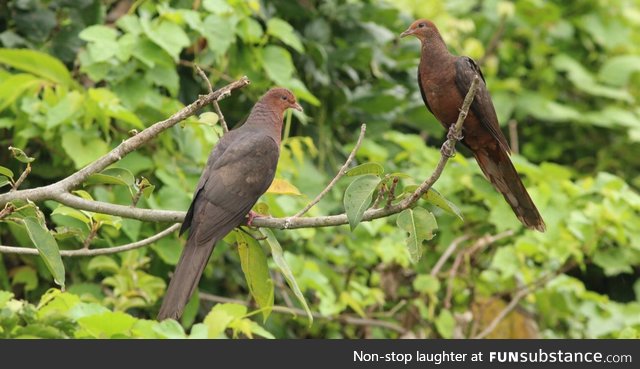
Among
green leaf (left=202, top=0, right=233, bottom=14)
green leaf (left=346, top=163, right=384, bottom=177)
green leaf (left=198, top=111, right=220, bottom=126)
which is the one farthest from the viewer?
green leaf (left=202, top=0, right=233, bottom=14)

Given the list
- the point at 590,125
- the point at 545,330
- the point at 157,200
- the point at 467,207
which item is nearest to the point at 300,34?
the point at 467,207

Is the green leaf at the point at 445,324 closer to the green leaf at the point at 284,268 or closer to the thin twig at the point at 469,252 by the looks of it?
the thin twig at the point at 469,252

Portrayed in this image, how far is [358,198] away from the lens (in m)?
2.78

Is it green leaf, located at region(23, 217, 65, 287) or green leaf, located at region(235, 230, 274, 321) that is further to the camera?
green leaf, located at region(235, 230, 274, 321)

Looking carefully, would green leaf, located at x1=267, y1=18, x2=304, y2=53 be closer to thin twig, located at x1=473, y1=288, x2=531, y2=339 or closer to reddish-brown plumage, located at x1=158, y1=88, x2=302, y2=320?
reddish-brown plumage, located at x1=158, y1=88, x2=302, y2=320

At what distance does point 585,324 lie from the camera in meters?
5.60

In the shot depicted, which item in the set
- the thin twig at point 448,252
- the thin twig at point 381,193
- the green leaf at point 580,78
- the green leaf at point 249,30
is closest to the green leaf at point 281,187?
the thin twig at point 381,193

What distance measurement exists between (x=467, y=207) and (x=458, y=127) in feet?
7.79

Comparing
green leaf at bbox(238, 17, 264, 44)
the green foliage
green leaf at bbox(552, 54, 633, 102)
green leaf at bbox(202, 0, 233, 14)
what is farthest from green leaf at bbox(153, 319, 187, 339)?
green leaf at bbox(552, 54, 633, 102)

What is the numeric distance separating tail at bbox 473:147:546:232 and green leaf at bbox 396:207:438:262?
0.70 meters

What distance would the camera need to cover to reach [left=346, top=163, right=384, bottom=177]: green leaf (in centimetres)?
297

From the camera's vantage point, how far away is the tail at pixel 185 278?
9.53 ft

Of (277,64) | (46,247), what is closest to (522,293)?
(277,64)

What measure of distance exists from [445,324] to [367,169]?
229cm
